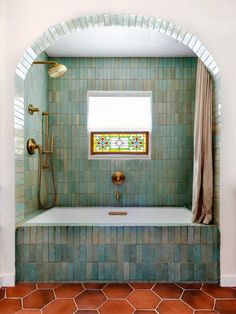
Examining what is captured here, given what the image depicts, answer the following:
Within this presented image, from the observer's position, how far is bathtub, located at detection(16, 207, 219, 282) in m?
2.09

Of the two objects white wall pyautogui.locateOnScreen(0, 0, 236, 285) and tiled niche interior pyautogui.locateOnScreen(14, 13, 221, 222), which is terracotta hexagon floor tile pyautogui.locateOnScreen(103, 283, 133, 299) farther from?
tiled niche interior pyautogui.locateOnScreen(14, 13, 221, 222)

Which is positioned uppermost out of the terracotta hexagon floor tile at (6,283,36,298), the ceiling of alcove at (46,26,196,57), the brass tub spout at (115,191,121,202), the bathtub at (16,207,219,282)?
the ceiling of alcove at (46,26,196,57)

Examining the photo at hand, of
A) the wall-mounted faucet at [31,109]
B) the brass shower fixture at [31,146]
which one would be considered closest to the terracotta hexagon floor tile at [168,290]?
the brass shower fixture at [31,146]

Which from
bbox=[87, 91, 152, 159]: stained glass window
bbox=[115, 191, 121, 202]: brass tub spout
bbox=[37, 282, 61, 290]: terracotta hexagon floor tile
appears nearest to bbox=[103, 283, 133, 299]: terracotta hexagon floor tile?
bbox=[37, 282, 61, 290]: terracotta hexagon floor tile

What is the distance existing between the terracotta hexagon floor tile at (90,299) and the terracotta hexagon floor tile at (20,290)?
395 mm

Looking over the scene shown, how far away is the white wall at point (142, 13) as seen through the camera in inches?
80.4

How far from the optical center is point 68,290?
6.50 feet

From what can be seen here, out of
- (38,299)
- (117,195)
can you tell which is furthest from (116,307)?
(117,195)

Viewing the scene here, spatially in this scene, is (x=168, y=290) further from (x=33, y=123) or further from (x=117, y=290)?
(x=33, y=123)

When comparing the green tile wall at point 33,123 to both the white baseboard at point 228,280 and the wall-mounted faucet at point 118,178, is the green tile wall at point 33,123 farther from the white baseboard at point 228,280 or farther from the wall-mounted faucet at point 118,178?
the white baseboard at point 228,280

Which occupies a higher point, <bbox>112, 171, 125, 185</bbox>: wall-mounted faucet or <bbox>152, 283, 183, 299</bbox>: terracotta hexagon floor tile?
<bbox>112, 171, 125, 185</bbox>: wall-mounted faucet

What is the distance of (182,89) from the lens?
10.9ft

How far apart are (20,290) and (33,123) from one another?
1648 mm

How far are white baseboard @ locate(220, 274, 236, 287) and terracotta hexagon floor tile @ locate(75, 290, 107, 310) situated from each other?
921mm
